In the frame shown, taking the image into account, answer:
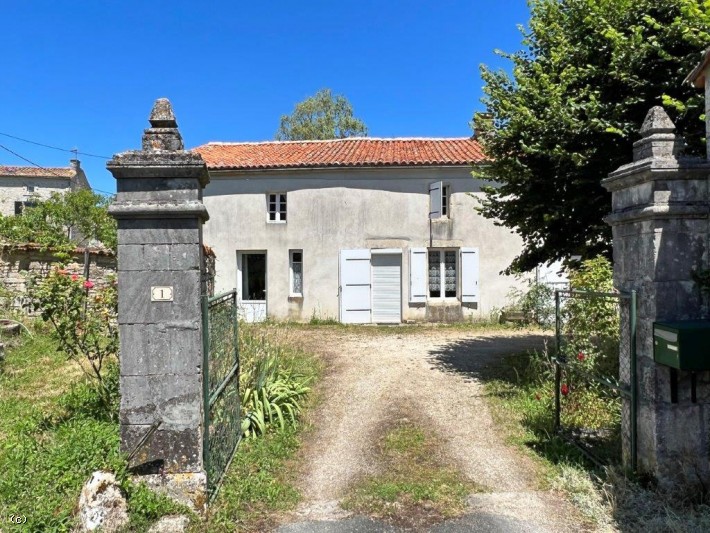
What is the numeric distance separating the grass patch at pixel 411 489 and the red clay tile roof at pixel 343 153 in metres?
9.37

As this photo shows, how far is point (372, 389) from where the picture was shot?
6770 millimetres

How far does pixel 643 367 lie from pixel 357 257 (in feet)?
32.6

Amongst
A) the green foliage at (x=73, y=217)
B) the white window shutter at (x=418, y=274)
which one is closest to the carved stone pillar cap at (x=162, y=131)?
the white window shutter at (x=418, y=274)

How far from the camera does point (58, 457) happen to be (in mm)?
3666

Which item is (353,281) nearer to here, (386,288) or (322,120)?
(386,288)

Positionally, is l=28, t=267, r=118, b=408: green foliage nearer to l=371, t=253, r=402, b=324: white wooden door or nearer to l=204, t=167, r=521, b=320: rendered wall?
l=204, t=167, r=521, b=320: rendered wall

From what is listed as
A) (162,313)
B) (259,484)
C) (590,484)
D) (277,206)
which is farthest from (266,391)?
(277,206)

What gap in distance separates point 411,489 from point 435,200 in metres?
10.1

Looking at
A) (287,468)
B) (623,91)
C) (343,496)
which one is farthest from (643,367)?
(623,91)

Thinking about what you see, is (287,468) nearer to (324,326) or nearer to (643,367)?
(643,367)

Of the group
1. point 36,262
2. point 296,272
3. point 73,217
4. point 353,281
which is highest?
point 73,217

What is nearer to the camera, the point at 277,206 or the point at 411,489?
the point at 411,489

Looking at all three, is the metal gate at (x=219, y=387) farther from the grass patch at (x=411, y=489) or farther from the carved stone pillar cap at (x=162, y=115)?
the carved stone pillar cap at (x=162, y=115)

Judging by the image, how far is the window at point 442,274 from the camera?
1378 centimetres
